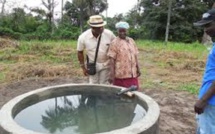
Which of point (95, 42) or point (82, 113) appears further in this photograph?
point (95, 42)

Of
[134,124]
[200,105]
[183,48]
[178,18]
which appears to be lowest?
[183,48]

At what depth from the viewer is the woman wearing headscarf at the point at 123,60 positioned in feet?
12.9

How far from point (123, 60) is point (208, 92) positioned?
1649 mm

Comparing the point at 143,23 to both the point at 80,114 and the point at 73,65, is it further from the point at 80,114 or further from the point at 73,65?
the point at 80,114

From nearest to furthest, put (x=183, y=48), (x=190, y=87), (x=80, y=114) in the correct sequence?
(x=80, y=114)
(x=190, y=87)
(x=183, y=48)

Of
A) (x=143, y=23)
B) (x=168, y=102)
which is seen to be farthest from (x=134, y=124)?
(x=143, y=23)

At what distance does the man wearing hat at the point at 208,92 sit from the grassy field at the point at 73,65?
3468 mm

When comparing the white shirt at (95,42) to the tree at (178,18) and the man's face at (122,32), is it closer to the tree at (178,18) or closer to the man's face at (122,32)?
the man's face at (122,32)

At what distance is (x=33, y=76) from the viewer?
7.34 metres

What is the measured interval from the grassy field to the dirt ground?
0.42 meters

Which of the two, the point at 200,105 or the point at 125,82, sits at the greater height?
the point at 200,105

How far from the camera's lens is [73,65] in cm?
857

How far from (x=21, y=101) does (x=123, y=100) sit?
106cm

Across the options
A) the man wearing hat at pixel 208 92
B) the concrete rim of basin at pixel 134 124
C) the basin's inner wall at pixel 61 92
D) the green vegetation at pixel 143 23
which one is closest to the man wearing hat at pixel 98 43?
the basin's inner wall at pixel 61 92
